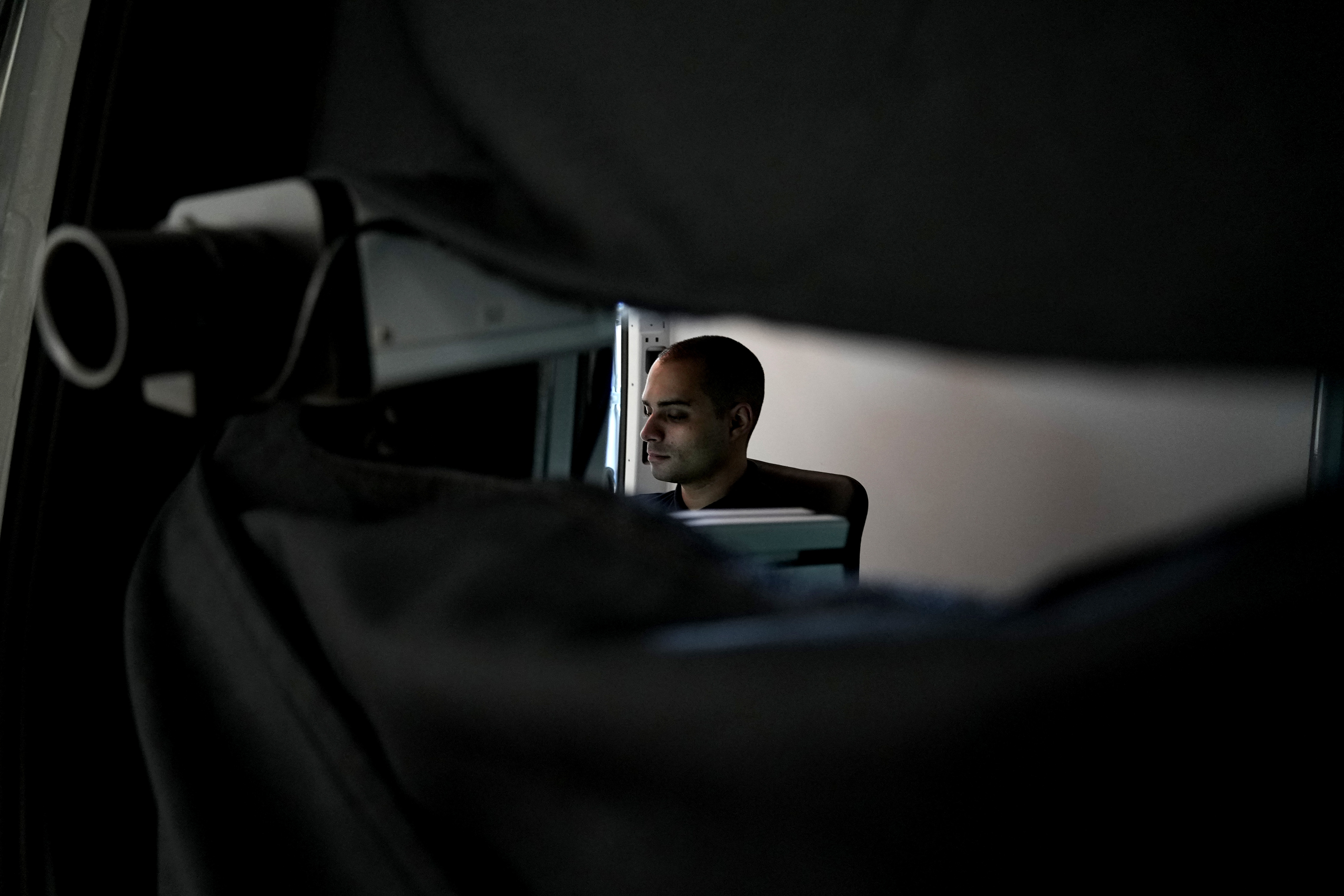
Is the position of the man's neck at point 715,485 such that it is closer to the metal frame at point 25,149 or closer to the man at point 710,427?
the man at point 710,427

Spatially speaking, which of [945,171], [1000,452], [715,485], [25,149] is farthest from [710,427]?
[945,171]

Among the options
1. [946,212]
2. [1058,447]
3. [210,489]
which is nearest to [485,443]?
[210,489]

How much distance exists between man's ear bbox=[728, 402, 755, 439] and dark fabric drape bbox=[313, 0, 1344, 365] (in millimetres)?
1722

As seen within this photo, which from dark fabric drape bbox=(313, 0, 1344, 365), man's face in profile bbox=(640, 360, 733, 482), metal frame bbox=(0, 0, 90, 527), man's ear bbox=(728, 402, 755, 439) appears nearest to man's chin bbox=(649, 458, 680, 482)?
man's face in profile bbox=(640, 360, 733, 482)

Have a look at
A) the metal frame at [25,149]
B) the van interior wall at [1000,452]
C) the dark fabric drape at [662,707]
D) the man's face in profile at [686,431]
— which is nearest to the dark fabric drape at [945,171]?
the dark fabric drape at [662,707]

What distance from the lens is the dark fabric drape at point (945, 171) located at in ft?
0.95

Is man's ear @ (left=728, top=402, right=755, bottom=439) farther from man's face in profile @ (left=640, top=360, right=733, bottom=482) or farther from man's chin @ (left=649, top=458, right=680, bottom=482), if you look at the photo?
man's chin @ (left=649, top=458, right=680, bottom=482)

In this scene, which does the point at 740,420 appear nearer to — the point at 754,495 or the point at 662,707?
the point at 754,495

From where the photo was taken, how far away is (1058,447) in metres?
2.42

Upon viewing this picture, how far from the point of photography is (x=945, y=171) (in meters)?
0.32

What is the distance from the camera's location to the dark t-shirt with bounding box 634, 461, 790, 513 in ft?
7.12

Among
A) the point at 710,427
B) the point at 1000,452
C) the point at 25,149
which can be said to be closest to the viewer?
the point at 25,149

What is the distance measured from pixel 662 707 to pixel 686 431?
6.07 feet

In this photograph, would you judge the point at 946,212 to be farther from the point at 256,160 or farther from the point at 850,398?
the point at 850,398
